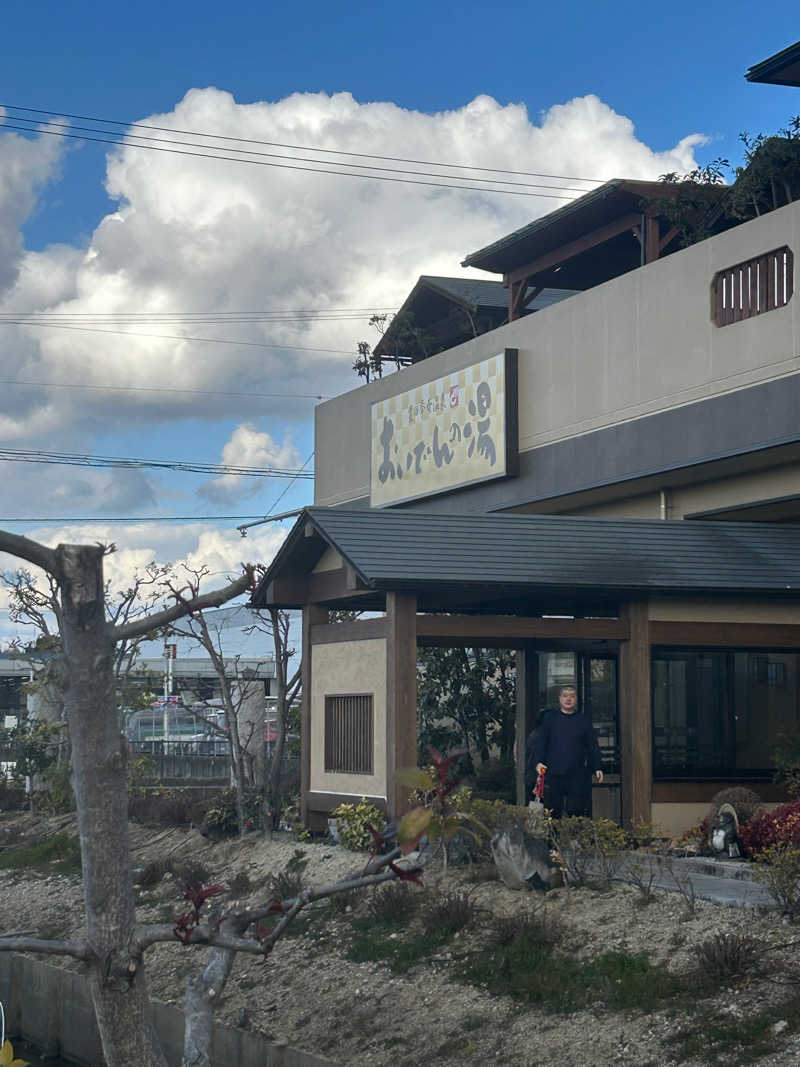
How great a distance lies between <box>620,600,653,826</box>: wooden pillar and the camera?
1653cm

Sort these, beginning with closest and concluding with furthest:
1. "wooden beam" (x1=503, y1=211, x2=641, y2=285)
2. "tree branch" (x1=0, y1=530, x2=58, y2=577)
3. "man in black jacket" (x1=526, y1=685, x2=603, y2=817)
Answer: "tree branch" (x1=0, y1=530, x2=58, y2=577)
"man in black jacket" (x1=526, y1=685, x2=603, y2=817)
"wooden beam" (x1=503, y1=211, x2=641, y2=285)

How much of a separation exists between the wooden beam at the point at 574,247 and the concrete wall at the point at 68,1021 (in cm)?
1536

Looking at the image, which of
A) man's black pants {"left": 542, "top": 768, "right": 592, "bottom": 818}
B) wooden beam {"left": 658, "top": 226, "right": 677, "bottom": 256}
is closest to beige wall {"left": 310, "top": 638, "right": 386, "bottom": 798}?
man's black pants {"left": 542, "top": 768, "right": 592, "bottom": 818}

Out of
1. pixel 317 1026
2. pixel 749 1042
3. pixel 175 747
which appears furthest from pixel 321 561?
pixel 175 747

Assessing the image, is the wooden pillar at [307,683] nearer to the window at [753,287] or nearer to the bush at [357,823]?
the bush at [357,823]

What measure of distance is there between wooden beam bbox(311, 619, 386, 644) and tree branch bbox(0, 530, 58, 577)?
10606mm

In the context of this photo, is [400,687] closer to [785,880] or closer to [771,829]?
[771,829]

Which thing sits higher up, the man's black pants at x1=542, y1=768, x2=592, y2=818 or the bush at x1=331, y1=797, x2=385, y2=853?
the man's black pants at x1=542, y1=768, x2=592, y2=818

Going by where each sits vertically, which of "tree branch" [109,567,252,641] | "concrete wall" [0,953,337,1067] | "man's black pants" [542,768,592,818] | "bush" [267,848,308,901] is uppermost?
"tree branch" [109,567,252,641]

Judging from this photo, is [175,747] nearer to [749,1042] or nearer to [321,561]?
[321,561]

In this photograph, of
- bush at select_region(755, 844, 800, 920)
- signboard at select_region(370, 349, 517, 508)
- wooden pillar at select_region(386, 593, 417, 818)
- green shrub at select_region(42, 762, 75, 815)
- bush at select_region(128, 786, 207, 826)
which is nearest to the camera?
bush at select_region(755, 844, 800, 920)

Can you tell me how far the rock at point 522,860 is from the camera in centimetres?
1275

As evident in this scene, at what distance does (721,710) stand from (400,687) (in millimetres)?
4119

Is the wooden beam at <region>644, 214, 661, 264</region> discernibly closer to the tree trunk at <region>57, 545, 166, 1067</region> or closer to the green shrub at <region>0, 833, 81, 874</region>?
the green shrub at <region>0, 833, 81, 874</region>
